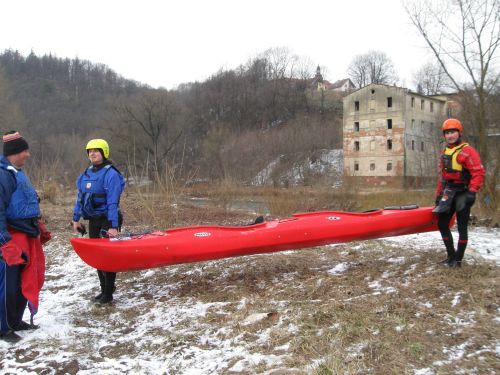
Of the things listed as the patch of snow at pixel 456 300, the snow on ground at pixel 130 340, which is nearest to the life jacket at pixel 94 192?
the snow on ground at pixel 130 340

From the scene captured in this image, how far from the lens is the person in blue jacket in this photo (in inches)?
160

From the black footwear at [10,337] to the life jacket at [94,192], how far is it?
1.25m

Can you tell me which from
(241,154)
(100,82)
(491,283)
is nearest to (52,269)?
(491,283)

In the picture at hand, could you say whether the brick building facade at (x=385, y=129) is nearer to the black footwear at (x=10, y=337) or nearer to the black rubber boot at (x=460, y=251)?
the black rubber boot at (x=460, y=251)

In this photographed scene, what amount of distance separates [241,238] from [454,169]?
2439 mm

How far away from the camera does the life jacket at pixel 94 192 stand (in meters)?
4.12

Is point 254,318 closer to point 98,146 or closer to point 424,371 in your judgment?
point 424,371

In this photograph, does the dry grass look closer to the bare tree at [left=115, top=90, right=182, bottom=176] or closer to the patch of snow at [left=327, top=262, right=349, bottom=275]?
the patch of snow at [left=327, top=262, right=349, bottom=275]

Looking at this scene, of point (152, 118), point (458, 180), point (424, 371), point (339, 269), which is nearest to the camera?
point (424, 371)

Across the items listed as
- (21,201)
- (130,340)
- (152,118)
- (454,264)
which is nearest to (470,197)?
(454,264)

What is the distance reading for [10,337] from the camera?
343cm

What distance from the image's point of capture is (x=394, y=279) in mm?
4324

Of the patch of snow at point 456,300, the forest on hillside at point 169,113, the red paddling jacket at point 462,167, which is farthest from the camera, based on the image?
the forest on hillside at point 169,113

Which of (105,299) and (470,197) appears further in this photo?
(105,299)
